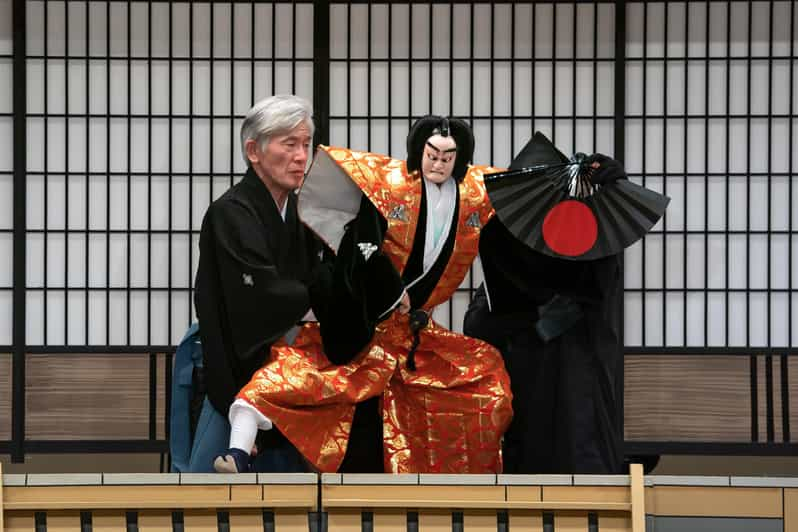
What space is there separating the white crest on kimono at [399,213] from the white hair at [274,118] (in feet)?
1.77

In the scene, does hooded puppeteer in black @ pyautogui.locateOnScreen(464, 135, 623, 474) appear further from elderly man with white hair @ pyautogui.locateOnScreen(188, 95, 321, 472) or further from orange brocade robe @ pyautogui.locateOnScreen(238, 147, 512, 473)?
elderly man with white hair @ pyautogui.locateOnScreen(188, 95, 321, 472)

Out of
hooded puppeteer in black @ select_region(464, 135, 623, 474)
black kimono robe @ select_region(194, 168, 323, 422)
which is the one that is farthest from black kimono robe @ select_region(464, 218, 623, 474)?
black kimono robe @ select_region(194, 168, 323, 422)

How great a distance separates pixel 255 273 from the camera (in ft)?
16.4

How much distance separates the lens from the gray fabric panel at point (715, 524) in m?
3.86

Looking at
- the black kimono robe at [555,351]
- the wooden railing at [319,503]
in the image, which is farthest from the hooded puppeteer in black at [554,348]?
the wooden railing at [319,503]

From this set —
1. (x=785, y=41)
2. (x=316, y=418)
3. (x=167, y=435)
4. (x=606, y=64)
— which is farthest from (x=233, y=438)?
(x=785, y=41)

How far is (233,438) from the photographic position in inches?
184

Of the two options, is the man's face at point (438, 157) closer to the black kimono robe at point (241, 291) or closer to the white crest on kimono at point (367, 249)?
the white crest on kimono at point (367, 249)

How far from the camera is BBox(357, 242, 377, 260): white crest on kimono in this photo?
499 centimetres

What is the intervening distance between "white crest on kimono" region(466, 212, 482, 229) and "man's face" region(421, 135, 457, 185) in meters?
0.19

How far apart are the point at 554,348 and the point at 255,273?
127 cm

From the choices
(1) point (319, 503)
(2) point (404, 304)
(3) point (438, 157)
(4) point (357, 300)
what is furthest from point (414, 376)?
(1) point (319, 503)

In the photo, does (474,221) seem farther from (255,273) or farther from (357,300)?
(255,273)

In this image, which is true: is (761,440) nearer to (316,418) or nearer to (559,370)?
(559,370)
